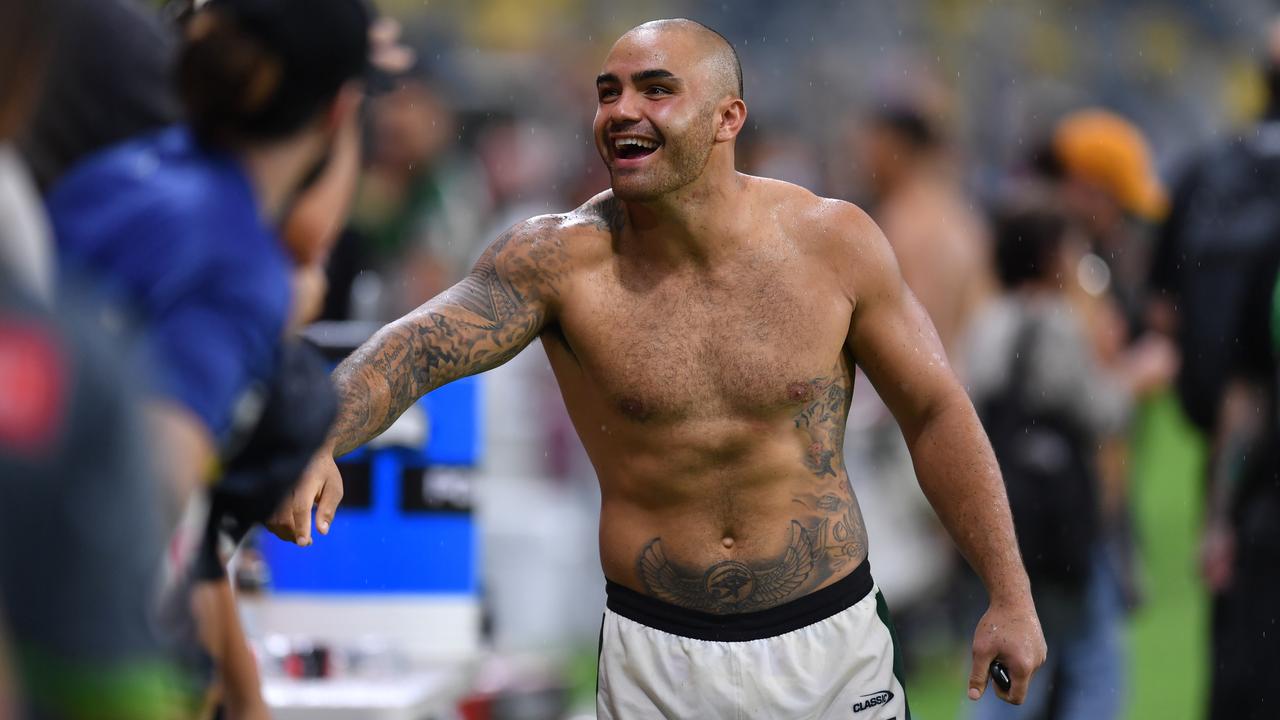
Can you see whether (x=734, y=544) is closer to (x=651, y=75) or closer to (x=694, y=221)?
(x=694, y=221)

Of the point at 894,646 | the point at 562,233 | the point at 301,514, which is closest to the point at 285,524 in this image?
the point at 301,514

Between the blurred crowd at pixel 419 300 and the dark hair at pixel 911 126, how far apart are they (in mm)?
23

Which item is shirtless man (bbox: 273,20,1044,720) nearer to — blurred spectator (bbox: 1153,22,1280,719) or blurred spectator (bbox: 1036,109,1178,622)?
blurred spectator (bbox: 1153,22,1280,719)

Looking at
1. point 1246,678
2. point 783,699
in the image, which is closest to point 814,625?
point 783,699

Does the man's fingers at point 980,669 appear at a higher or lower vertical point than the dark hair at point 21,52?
lower

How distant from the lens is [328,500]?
3297 mm

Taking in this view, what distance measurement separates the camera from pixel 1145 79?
23219 millimetres

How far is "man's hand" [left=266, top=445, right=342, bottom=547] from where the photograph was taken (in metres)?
3.17

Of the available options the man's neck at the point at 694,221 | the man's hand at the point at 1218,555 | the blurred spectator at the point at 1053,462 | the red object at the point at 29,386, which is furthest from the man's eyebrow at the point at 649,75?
the man's hand at the point at 1218,555

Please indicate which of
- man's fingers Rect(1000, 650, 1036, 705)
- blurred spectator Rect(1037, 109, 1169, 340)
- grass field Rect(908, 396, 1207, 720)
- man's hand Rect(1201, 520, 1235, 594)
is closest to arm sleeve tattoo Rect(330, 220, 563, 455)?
man's fingers Rect(1000, 650, 1036, 705)

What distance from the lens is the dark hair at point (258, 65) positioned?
2.24 m

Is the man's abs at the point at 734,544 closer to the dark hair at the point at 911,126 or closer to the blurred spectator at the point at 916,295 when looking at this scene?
the blurred spectator at the point at 916,295

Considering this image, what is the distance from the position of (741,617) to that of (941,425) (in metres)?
0.65

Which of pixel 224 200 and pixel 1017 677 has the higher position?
pixel 224 200
